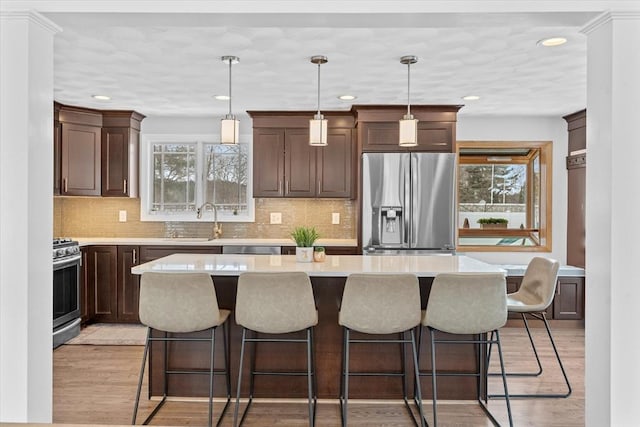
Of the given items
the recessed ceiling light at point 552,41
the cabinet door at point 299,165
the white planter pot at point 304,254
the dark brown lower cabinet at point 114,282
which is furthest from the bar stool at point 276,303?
the dark brown lower cabinet at point 114,282

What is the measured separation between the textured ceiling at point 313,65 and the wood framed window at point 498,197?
95 centimetres

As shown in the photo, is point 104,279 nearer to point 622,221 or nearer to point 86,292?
point 86,292

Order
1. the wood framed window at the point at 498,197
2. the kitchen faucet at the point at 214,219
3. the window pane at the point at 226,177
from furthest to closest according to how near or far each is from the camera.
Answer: the wood framed window at the point at 498,197 < the window pane at the point at 226,177 < the kitchen faucet at the point at 214,219

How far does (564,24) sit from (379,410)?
7.80ft

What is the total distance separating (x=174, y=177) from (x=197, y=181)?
287 mm

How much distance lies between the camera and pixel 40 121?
2061 mm

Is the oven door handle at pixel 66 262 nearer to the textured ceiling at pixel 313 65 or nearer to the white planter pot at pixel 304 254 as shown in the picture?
the textured ceiling at pixel 313 65

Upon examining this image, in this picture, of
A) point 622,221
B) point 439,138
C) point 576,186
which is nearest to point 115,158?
point 439,138

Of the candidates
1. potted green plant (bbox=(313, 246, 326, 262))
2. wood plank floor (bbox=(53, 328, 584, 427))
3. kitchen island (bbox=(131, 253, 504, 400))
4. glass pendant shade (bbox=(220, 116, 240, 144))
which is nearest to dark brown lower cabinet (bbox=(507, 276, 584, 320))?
wood plank floor (bbox=(53, 328, 584, 427))

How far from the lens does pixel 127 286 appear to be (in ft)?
17.0

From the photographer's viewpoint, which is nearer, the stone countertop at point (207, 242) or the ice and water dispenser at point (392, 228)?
the ice and water dispenser at point (392, 228)

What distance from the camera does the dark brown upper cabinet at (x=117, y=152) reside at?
17.8 feet


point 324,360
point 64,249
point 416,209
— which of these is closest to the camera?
point 324,360

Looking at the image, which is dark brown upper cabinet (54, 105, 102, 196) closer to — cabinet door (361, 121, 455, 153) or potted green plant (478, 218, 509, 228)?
cabinet door (361, 121, 455, 153)
